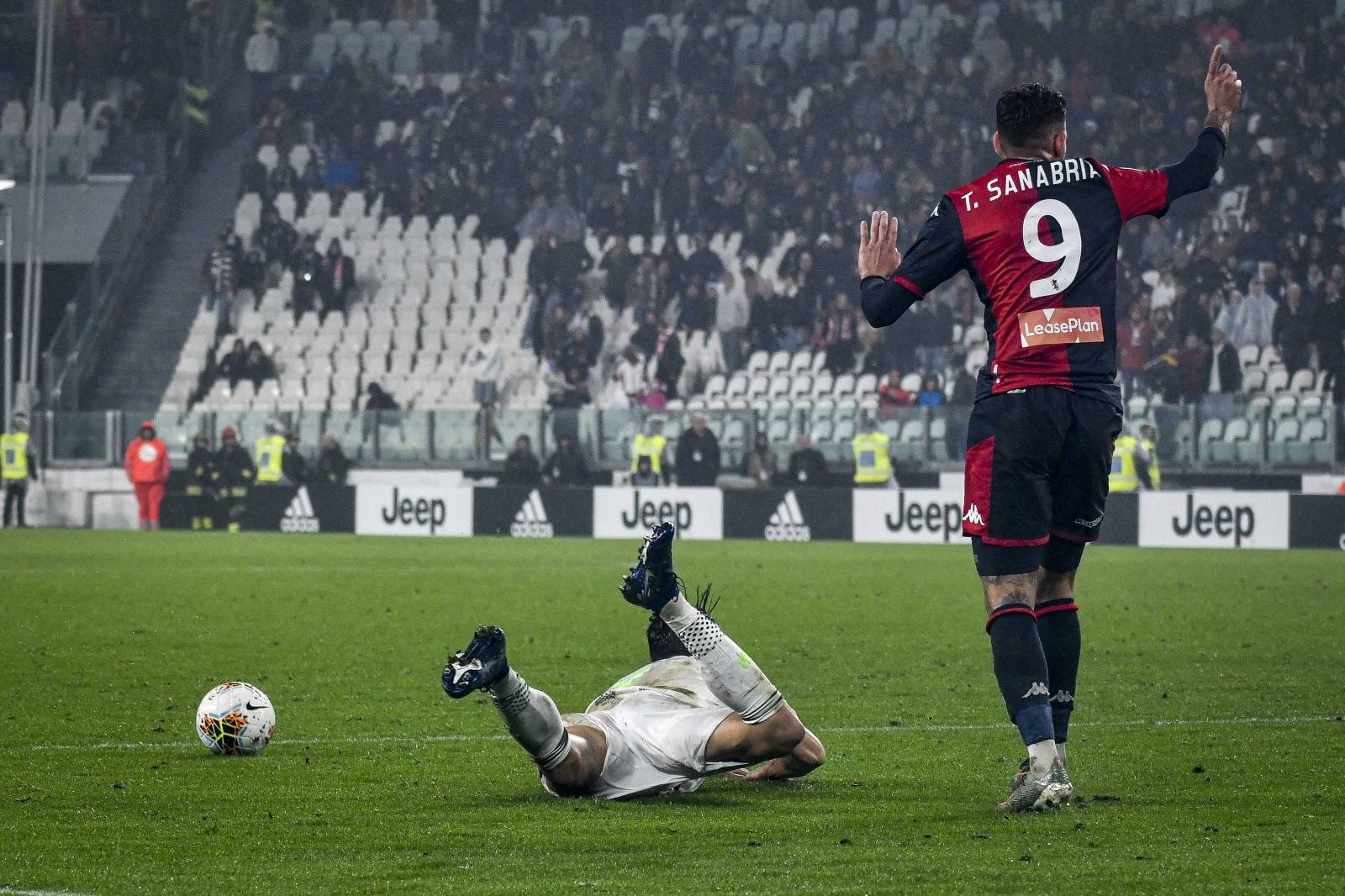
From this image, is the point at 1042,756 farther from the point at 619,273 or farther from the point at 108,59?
the point at 108,59

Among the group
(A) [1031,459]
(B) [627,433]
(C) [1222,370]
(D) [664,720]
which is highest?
(C) [1222,370]

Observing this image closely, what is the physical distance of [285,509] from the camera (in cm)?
2722

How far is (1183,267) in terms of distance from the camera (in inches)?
1011

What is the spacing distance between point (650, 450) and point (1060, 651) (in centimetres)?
1934

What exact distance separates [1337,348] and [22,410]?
60.7ft

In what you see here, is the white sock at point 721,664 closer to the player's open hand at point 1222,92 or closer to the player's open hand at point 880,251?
the player's open hand at point 880,251

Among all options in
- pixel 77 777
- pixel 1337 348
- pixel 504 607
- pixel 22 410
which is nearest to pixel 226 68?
pixel 22 410

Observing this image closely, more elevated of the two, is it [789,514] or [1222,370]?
[1222,370]

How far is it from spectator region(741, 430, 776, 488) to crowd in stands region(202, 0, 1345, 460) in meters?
1.75

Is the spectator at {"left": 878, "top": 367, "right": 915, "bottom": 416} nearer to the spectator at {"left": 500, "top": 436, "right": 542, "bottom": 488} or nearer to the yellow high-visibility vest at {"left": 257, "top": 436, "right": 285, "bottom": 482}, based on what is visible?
the spectator at {"left": 500, "top": 436, "right": 542, "bottom": 488}

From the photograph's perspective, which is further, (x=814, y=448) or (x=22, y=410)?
(x=22, y=410)

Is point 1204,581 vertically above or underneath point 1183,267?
underneath

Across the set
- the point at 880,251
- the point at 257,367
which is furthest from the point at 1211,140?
the point at 257,367

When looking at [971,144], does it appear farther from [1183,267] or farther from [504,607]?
[504,607]
